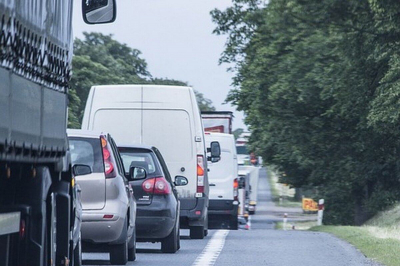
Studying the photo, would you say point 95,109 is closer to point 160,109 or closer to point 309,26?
point 160,109

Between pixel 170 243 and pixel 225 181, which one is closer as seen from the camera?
pixel 170 243

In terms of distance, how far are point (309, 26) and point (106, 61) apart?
207 ft

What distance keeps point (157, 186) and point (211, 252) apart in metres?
1.44

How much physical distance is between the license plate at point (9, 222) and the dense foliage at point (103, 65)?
69414 millimetres

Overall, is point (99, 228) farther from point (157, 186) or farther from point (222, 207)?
point (222, 207)

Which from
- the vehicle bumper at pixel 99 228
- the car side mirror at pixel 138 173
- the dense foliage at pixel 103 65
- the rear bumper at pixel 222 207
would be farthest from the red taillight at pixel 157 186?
the dense foliage at pixel 103 65

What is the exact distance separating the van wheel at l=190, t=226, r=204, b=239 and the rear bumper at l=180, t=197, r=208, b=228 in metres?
0.24

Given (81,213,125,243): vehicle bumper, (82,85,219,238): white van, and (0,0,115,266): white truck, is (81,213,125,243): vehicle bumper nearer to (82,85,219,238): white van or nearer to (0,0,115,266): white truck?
(0,0,115,266): white truck

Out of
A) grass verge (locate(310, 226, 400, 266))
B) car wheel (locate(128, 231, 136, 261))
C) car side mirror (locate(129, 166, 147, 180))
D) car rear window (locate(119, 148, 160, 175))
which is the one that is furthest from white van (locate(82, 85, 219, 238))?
car wheel (locate(128, 231, 136, 261))

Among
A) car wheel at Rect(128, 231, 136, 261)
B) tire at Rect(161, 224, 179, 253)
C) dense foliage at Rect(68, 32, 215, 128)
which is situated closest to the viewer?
car wheel at Rect(128, 231, 136, 261)

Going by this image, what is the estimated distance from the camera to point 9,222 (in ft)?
26.3

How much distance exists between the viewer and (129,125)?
22.6 metres

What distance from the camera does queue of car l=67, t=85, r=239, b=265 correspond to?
14883mm

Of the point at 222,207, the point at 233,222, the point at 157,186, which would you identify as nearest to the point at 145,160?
the point at 157,186
